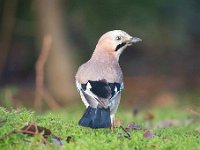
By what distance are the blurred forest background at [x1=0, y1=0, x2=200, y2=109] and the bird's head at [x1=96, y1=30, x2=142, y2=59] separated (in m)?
4.44

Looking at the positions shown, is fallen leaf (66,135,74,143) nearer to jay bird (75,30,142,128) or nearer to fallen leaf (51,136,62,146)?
fallen leaf (51,136,62,146)

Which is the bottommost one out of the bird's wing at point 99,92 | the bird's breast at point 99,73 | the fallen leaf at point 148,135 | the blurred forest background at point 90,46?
the fallen leaf at point 148,135

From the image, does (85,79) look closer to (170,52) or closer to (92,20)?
(92,20)

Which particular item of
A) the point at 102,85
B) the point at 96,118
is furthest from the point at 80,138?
the point at 102,85

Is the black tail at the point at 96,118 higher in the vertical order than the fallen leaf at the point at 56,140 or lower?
higher

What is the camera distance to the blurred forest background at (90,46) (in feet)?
51.3

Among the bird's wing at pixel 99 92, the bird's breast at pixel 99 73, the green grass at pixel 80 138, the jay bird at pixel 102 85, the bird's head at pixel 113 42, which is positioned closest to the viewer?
the green grass at pixel 80 138

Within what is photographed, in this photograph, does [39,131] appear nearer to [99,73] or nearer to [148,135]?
[148,135]

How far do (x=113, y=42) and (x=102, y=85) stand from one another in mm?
1315

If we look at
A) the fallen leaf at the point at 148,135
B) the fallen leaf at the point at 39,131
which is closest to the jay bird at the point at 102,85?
the fallen leaf at the point at 148,135

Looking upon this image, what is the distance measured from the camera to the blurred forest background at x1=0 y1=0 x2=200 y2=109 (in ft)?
51.3

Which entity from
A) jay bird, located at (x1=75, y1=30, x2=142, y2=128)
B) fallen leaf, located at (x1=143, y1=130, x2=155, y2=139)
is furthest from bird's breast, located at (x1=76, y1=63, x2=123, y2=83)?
fallen leaf, located at (x1=143, y1=130, x2=155, y2=139)

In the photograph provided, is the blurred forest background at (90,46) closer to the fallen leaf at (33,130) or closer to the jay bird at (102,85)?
the jay bird at (102,85)

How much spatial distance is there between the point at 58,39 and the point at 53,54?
49 centimetres
